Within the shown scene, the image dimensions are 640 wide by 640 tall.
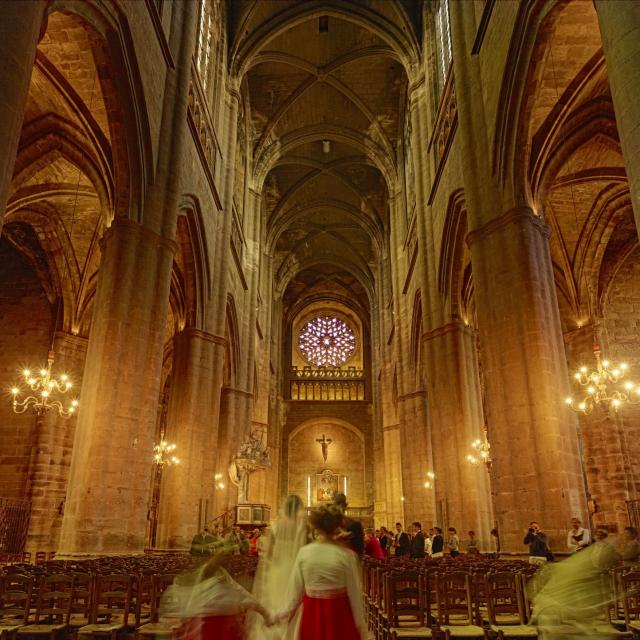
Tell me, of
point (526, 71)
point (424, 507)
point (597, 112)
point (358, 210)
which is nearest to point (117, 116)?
point (526, 71)

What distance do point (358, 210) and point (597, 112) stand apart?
21057 millimetres

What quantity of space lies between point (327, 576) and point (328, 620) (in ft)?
0.67

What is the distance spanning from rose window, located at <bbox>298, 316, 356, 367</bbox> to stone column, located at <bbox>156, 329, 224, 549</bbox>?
23785 millimetres

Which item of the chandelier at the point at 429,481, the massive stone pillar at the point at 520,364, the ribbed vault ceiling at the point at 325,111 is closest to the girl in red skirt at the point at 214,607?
the massive stone pillar at the point at 520,364

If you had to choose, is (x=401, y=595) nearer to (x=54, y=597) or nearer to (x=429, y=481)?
(x=54, y=597)

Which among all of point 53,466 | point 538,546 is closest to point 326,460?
point 53,466

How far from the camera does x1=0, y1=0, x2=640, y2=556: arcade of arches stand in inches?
406

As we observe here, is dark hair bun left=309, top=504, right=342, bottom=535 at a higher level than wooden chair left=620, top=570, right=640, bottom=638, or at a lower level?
higher

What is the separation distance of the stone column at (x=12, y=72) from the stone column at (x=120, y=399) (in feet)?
16.6

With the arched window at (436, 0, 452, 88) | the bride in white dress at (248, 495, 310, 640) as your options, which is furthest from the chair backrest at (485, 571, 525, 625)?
the arched window at (436, 0, 452, 88)

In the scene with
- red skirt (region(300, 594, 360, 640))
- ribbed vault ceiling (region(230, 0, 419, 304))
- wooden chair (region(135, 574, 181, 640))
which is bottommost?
wooden chair (region(135, 574, 181, 640))

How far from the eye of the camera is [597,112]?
42.8 feet

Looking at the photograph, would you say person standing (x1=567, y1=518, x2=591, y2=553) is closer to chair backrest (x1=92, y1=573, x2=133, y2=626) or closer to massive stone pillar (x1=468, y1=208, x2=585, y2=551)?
massive stone pillar (x1=468, y1=208, x2=585, y2=551)

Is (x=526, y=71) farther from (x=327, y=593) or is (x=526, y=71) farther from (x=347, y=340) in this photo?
(x=347, y=340)
